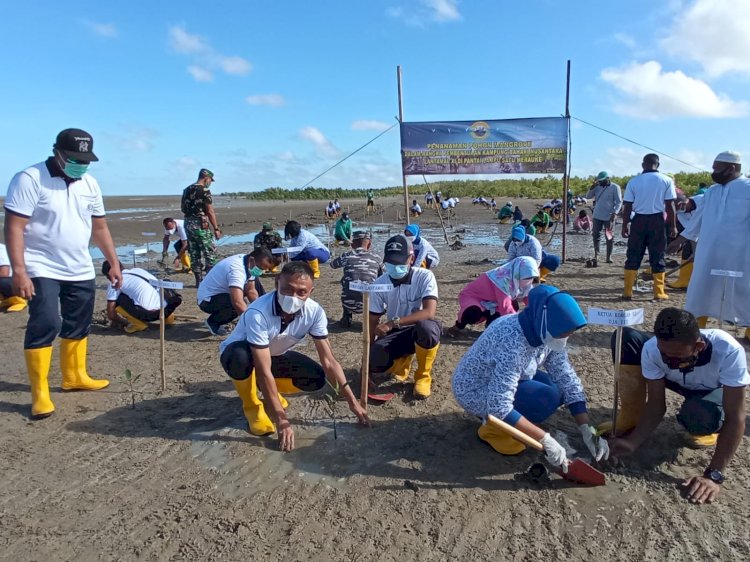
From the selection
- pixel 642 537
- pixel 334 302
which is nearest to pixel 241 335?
pixel 642 537

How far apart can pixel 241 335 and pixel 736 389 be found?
2799 millimetres

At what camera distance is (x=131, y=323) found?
237 inches

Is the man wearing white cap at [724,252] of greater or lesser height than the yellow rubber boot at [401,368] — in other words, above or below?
above

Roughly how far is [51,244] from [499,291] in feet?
12.2

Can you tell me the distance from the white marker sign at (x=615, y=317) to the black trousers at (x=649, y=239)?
4277mm

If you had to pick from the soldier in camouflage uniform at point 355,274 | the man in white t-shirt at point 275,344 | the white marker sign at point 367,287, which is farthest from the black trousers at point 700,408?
the soldier in camouflage uniform at point 355,274

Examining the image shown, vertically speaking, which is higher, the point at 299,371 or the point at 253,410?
the point at 299,371

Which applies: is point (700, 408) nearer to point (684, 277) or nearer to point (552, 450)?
point (552, 450)

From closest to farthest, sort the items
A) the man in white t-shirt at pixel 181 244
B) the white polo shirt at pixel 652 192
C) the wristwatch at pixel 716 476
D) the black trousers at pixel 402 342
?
the wristwatch at pixel 716 476, the black trousers at pixel 402 342, the white polo shirt at pixel 652 192, the man in white t-shirt at pixel 181 244

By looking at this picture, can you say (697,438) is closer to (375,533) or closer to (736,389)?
(736,389)

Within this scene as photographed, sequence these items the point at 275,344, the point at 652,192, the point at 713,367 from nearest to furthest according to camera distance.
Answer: the point at 713,367
the point at 275,344
the point at 652,192

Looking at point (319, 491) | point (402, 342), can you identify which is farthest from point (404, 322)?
point (319, 491)

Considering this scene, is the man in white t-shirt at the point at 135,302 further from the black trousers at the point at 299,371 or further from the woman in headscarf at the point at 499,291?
the woman in headscarf at the point at 499,291

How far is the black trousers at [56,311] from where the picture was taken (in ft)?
11.8
